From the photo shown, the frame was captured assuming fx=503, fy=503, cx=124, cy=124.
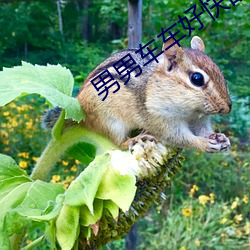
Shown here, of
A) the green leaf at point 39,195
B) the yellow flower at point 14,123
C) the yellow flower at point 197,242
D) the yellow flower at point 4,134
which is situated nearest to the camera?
the green leaf at point 39,195

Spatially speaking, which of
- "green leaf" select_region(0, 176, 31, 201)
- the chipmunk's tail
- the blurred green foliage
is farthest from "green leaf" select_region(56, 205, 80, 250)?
the blurred green foliage

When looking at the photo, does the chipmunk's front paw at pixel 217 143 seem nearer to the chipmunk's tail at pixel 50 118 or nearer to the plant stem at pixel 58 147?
the plant stem at pixel 58 147

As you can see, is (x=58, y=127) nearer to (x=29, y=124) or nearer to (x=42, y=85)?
(x=42, y=85)

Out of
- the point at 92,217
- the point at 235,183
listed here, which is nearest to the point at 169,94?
the point at 92,217

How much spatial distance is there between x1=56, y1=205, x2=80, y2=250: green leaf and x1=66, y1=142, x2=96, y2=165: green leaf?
0.53ft

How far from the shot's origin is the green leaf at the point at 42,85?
579 mm

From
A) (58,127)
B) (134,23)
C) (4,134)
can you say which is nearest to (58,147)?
(58,127)

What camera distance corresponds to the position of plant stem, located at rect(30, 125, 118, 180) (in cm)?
64

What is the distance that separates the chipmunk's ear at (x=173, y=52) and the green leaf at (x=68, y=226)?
1.00 ft

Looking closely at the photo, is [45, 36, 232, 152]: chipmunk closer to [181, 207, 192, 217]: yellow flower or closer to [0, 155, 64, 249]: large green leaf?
[0, 155, 64, 249]: large green leaf

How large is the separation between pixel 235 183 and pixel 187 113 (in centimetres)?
209

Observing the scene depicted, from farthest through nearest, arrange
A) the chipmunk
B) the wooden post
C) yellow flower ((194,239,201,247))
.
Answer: yellow flower ((194,239,201,247)) → the wooden post → the chipmunk

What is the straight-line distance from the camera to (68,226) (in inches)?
19.7

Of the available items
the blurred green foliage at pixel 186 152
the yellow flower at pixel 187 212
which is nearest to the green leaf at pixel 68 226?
the blurred green foliage at pixel 186 152
